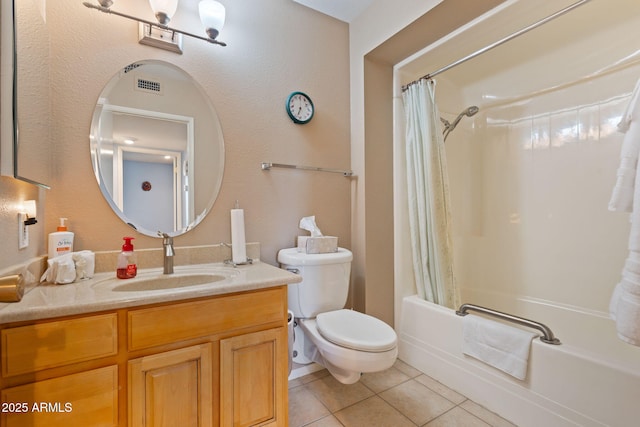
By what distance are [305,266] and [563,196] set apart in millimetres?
1899

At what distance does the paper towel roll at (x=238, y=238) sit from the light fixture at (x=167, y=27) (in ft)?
3.03

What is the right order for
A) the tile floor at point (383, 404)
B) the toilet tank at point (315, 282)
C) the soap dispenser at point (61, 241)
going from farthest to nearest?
the toilet tank at point (315, 282) → the tile floor at point (383, 404) → the soap dispenser at point (61, 241)

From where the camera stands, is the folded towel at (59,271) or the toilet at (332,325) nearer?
the folded towel at (59,271)

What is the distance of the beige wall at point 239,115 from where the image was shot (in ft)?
4.17

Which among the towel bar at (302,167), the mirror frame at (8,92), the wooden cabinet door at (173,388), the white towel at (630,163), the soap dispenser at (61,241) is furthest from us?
the towel bar at (302,167)

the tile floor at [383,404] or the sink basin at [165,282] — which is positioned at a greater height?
the sink basin at [165,282]

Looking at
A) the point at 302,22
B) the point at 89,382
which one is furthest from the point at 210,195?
the point at 302,22

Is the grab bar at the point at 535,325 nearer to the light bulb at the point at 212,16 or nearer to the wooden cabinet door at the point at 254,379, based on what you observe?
the wooden cabinet door at the point at 254,379

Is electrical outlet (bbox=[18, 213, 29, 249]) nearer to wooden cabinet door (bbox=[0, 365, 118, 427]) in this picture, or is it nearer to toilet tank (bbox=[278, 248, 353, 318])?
wooden cabinet door (bbox=[0, 365, 118, 427])

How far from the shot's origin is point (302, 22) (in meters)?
1.92

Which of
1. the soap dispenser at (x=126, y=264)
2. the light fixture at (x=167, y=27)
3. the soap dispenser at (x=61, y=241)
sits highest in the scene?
the light fixture at (x=167, y=27)

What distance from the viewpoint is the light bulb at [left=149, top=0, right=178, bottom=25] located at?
4.45 feet

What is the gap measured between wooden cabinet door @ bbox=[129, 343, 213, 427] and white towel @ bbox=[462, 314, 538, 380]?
137 centimetres

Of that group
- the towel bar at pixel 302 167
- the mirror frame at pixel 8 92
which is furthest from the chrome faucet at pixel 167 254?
the towel bar at pixel 302 167
